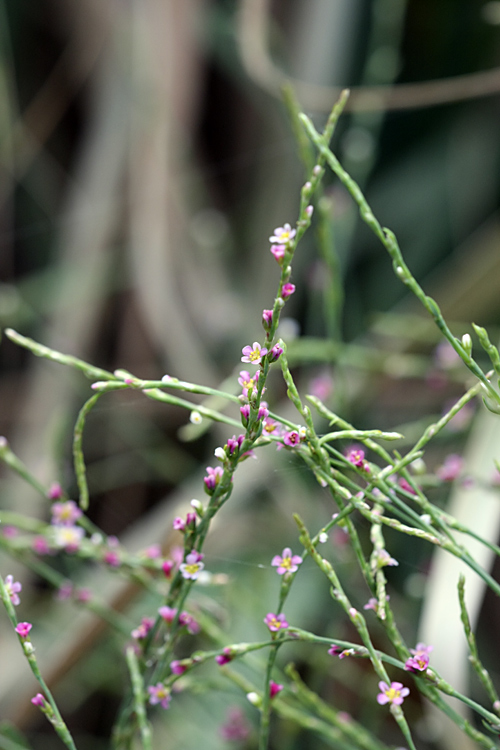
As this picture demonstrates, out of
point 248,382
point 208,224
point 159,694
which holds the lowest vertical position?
point 159,694

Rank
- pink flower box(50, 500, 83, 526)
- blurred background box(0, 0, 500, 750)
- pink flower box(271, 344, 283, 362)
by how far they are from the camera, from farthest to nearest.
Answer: blurred background box(0, 0, 500, 750), pink flower box(50, 500, 83, 526), pink flower box(271, 344, 283, 362)

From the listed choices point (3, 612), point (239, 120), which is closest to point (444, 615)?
point (3, 612)

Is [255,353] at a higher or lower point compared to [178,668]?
higher

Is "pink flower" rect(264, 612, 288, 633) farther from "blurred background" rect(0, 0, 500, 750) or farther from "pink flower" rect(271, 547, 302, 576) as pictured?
"blurred background" rect(0, 0, 500, 750)

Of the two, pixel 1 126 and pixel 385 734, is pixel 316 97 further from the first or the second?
pixel 385 734

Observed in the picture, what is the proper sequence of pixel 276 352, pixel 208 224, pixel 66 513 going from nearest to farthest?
pixel 276 352 < pixel 66 513 < pixel 208 224

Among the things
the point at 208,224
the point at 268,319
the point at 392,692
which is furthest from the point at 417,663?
the point at 208,224

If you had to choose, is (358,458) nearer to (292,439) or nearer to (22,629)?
(292,439)

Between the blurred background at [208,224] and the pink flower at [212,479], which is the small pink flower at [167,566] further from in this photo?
the blurred background at [208,224]

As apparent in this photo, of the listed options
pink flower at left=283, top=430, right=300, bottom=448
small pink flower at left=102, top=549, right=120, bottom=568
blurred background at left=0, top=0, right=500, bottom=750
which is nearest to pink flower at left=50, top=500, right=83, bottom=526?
small pink flower at left=102, top=549, right=120, bottom=568

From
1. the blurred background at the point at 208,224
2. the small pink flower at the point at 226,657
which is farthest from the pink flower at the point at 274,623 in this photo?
the blurred background at the point at 208,224
